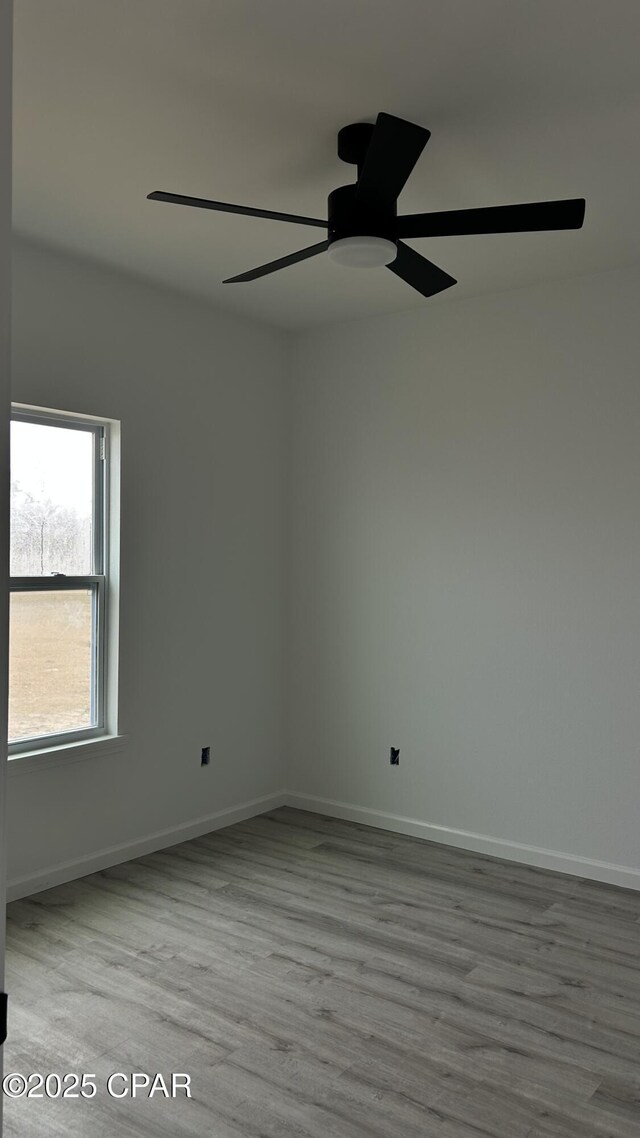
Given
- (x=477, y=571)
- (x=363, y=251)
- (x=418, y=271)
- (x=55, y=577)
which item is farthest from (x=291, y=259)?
(x=477, y=571)

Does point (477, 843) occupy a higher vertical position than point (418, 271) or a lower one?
lower

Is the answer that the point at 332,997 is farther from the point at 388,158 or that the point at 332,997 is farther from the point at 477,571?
the point at 388,158

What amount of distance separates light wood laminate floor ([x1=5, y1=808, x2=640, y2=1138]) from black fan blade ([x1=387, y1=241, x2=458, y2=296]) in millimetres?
2387

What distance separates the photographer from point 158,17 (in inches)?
82.5

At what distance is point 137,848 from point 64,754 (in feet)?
2.26

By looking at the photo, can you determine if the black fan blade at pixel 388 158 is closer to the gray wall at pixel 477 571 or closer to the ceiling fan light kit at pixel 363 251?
the ceiling fan light kit at pixel 363 251

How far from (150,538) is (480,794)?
2.06 metres

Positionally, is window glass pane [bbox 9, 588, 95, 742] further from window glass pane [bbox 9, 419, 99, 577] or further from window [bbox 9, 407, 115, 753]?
window glass pane [bbox 9, 419, 99, 577]

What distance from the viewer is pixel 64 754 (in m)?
3.74

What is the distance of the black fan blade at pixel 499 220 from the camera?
7.63 feet

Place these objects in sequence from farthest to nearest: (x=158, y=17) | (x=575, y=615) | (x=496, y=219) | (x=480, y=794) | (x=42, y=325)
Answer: (x=480, y=794), (x=575, y=615), (x=42, y=325), (x=496, y=219), (x=158, y=17)

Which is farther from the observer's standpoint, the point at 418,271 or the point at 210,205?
the point at 418,271

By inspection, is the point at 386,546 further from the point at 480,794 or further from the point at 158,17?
the point at 158,17

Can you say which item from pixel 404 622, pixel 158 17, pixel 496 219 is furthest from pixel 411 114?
pixel 404 622
